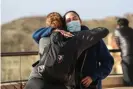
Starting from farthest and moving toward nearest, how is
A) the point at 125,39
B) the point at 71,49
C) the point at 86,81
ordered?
1. the point at 125,39
2. the point at 86,81
3. the point at 71,49

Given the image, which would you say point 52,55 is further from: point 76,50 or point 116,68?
point 116,68

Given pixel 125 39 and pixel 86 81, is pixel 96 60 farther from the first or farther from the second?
pixel 125 39

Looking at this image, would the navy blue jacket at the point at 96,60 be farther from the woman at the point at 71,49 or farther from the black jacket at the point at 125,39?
the black jacket at the point at 125,39

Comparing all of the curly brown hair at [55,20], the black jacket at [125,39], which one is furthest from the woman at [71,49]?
the black jacket at [125,39]

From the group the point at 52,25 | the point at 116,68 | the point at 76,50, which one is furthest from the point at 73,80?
the point at 116,68

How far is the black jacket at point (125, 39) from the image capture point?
5.73 metres

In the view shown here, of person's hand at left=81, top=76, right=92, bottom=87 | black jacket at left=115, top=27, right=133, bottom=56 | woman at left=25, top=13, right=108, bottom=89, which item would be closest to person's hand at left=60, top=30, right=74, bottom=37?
woman at left=25, top=13, right=108, bottom=89

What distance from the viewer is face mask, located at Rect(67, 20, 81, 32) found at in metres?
1.98

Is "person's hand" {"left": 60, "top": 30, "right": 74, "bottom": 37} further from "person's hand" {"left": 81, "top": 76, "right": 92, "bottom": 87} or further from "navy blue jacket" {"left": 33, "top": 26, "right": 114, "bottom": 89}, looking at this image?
"person's hand" {"left": 81, "top": 76, "right": 92, "bottom": 87}

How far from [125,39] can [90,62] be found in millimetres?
3869

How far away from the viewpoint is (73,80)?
6.16 ft

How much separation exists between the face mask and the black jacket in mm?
3759

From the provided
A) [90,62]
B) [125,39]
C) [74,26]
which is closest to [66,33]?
[74,26]

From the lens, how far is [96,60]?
203 cm
